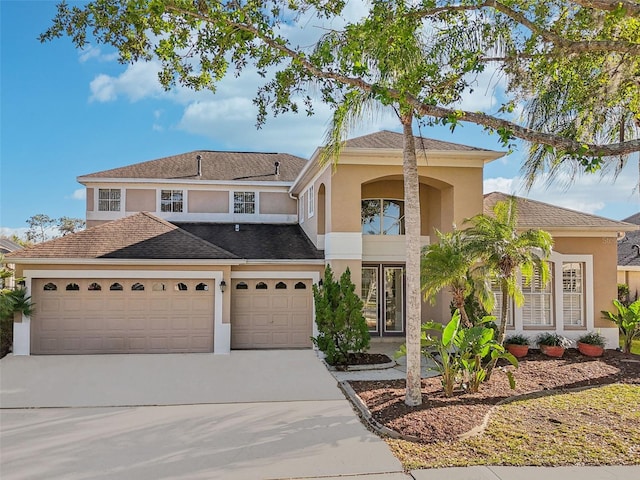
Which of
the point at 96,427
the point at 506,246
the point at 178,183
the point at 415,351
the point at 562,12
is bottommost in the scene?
the point at 96,427

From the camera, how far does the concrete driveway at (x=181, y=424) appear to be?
6047mm

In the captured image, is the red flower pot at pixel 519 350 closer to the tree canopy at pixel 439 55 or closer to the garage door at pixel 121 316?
the tree canopy at pixel 439 55

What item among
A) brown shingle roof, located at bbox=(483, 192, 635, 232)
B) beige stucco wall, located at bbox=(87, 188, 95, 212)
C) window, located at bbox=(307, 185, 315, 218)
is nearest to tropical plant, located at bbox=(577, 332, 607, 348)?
brown shingle roof, located at bbox=(483, 192, 635, 232)

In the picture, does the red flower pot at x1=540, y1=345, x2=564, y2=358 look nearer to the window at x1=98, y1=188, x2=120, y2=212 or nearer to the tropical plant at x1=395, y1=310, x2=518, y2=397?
the tropical plant at x1=395, y1=310, x2=518, y2=397

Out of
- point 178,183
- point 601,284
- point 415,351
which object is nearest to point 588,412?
point 415,351

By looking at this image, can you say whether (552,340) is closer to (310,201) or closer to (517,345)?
(517,345)

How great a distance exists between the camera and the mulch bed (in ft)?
24.0

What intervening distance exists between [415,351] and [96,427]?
5.45 metres

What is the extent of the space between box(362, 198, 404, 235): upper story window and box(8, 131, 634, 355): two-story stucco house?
5 centimetres

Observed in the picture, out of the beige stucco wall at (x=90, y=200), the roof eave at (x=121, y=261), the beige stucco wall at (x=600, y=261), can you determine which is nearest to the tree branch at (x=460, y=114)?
the roof eave at (x=121, y=261)

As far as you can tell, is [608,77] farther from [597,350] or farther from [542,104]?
[597,350]

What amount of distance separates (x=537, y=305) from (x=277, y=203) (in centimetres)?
1103

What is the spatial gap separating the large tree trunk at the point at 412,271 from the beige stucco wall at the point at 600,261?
8.34m

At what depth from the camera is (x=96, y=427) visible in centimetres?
754
